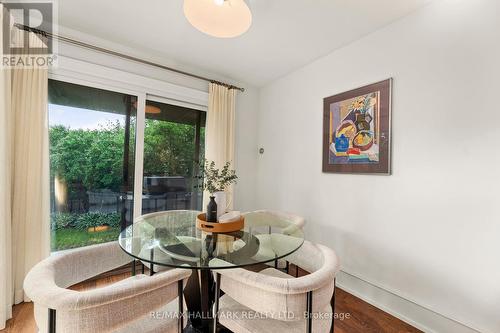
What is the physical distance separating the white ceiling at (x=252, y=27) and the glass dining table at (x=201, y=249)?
1816 mm

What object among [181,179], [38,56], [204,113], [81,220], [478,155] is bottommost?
[81,220]

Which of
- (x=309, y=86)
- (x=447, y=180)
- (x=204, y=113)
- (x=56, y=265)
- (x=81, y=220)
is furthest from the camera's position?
(x=204, y=113)

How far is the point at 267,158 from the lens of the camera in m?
3.46

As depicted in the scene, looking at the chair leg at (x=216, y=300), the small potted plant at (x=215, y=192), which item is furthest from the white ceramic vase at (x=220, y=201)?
the chair leg at (x=216, y=300)

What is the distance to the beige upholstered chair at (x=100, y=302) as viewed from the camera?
870mm

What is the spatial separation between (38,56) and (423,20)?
3307mm

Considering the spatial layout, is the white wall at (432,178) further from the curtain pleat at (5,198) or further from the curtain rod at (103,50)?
the curtain pleat at (5,198)

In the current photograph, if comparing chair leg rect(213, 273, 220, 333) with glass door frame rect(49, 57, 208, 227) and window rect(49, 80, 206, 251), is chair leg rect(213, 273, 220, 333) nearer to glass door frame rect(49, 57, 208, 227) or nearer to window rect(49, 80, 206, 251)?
window rect(49, 80, 206, 251)

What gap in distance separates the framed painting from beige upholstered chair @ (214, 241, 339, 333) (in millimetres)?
1195

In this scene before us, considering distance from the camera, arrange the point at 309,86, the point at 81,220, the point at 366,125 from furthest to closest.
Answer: the point at 309,86
the point at 81,220
the point at 366,125

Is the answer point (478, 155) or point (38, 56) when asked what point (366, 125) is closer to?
point (478, 155)

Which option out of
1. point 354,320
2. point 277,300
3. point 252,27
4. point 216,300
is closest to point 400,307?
point 354,320

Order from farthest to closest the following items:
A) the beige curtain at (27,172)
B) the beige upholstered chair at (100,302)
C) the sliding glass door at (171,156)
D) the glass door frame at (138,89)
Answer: the sliding glass door at (171,156)
the glass door frame at (138,89)
the beige curtain at (27,172)
the beige upholstered chair at (100,302)

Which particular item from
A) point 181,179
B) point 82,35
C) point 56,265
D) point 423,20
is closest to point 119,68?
point 82,35
